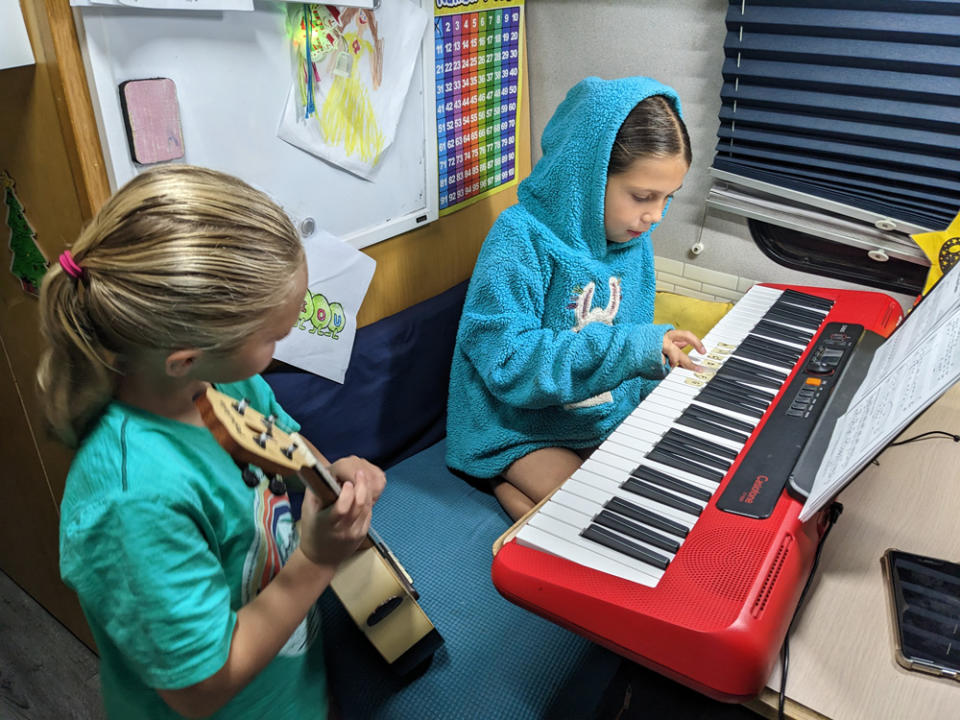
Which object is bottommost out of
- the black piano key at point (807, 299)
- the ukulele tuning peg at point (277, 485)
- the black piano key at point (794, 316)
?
the black piano key at point (794, 316)

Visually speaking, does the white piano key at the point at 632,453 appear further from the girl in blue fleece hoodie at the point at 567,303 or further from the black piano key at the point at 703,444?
the girl in blue fleece hoodie at the point at 567,303

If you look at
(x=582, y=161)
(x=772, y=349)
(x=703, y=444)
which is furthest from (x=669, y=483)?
(x=582, y=161)

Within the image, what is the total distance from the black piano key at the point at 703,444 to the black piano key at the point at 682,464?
5cm

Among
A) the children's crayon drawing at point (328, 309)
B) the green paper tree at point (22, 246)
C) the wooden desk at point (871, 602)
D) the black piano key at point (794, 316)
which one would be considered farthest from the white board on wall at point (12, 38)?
the black piano key at point (794, 316)

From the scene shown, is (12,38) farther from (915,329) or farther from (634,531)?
(915,329)

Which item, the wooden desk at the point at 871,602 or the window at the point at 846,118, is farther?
the window at the point at 846,118

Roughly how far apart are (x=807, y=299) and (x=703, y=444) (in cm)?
74

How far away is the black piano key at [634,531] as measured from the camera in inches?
39.9

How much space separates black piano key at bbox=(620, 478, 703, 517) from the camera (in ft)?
3.57

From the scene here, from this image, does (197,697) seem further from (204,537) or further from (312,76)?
(312,76)

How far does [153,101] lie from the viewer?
3.72ft

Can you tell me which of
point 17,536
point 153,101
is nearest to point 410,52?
point 153,101

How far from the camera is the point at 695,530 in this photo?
1043mm

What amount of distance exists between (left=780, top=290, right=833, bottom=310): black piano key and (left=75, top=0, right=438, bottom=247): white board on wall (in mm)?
998
